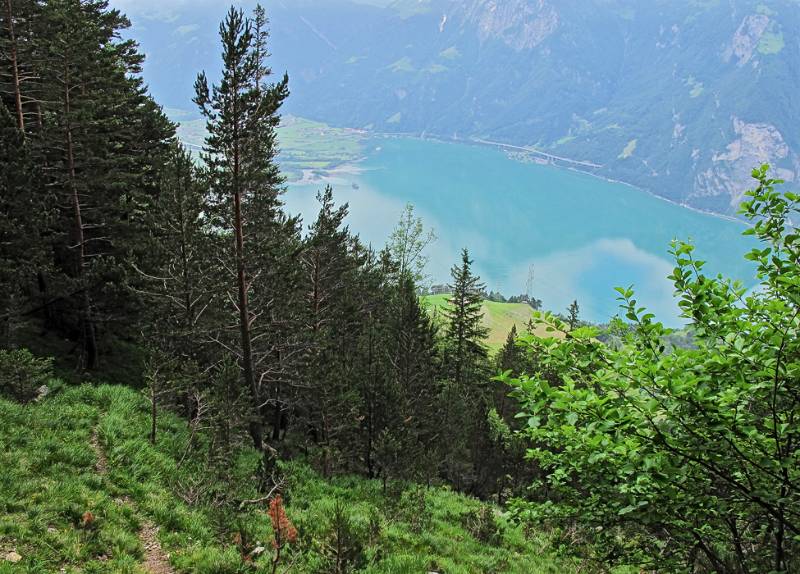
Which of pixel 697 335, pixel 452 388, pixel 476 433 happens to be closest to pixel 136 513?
pixel 697 335

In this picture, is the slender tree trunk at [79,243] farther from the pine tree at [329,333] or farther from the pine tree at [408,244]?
the pine tree at [408,244]

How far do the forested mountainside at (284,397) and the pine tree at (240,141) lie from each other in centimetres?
9

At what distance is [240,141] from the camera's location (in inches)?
665

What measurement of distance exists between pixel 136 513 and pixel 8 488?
6.49 ft

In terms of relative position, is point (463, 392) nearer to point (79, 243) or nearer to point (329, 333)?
point (329, 333)

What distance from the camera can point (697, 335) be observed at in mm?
4898

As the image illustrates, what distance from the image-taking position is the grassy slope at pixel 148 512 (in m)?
7.61

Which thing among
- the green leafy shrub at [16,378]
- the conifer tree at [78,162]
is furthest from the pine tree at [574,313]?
the green leafy shrub at [16,378]

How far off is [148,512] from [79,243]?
15262 mm

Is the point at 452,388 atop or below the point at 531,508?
below

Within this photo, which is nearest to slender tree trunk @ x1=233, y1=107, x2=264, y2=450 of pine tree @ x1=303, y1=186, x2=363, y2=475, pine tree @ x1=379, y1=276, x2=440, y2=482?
pine tree @ x1=303, y1=186, x2=363, y2=475

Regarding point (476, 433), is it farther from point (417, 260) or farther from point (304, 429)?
point (417, 260)

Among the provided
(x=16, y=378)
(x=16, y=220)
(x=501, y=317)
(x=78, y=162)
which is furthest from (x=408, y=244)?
(x=501, y=317)

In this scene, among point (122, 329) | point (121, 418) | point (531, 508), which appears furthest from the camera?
point (122, 329)
